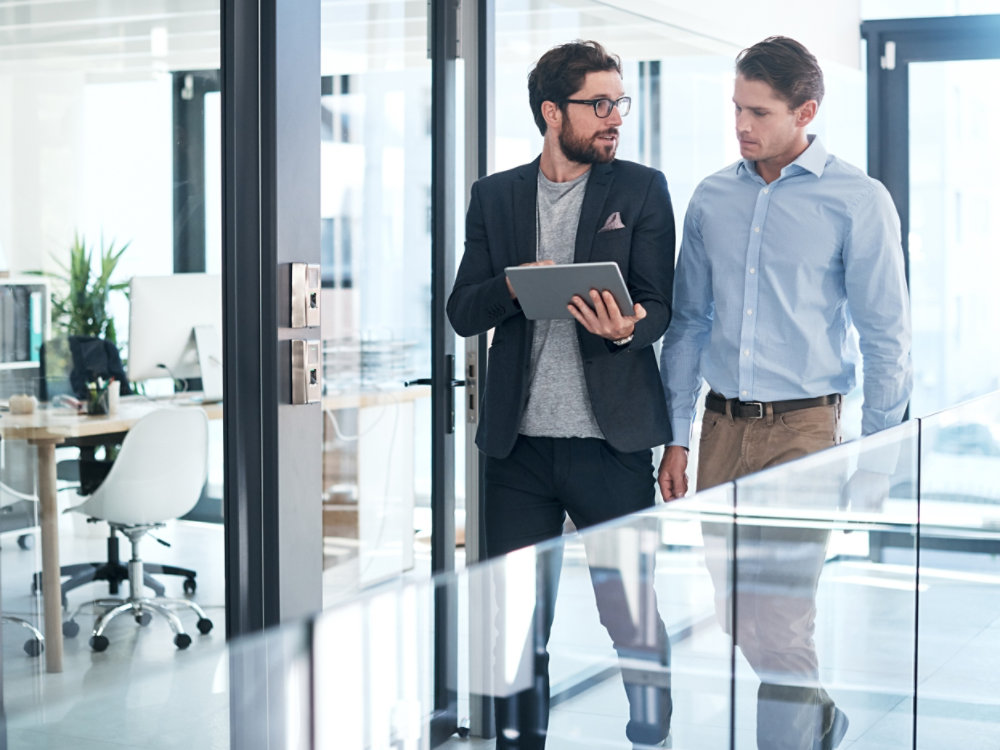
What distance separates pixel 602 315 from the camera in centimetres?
242

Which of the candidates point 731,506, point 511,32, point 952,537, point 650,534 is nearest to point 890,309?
point 952,537

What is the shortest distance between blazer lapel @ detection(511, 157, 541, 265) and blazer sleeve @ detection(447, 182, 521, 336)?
2.5 inches

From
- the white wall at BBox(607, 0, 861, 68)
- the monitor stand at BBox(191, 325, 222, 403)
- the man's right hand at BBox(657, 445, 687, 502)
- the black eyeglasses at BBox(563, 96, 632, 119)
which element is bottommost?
the man's right hand at BBox(657, 445, 687, 502)

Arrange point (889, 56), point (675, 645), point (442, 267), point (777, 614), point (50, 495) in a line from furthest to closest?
point (889, 56), point (442, 267), point (50, 495), point (777, 614), point (675, 645)

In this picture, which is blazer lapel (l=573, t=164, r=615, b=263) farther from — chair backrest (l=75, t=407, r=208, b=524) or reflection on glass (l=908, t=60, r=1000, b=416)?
reflection on glass (l=908, t=60, r=1000, b=416)

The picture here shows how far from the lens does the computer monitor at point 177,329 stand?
7.95ft

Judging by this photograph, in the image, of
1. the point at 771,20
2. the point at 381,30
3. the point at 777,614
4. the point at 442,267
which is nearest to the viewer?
the point at 777,614

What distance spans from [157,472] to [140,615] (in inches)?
11.2

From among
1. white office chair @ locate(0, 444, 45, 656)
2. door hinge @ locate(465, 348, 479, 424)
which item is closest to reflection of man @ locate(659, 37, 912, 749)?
door hinge @ locate(465, 348, 479, 424)

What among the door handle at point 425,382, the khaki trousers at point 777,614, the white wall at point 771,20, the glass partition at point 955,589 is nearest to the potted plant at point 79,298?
the door handle at point 425,382

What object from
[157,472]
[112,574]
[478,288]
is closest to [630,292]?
[478,288]

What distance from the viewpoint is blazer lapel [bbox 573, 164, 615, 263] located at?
8.50 feet

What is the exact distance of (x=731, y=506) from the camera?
1995 mm

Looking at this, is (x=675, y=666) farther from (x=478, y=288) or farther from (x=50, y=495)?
(x=50, y=495)
